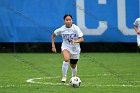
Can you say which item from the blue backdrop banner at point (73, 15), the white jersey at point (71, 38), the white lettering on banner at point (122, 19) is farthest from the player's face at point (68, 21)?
the white lettering on banner at point (122, 19)

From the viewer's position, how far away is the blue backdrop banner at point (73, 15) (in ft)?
103

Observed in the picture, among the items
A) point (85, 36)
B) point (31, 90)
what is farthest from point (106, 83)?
point (85, 36)

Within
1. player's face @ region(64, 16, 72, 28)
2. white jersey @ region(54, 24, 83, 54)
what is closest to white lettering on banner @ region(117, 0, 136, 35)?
white jersey @ region(54, 24, 83, 54)

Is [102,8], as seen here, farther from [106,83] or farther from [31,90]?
[31,90]

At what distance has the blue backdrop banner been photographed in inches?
1239

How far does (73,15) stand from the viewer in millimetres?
32031

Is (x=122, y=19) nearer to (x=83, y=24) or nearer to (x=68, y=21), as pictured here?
(x=83, y=24)

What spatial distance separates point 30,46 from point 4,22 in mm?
2608

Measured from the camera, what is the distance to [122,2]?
1271 inches

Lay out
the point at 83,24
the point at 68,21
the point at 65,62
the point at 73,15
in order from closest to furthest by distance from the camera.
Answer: the point at 65,62
the point at 68,21
the point at 83,24
the point at 73,15

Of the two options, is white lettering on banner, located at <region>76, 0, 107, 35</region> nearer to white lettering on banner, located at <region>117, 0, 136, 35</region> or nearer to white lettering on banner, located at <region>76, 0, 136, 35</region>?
white lettering on banner, located at <region>76, 0, 136, 35</region>

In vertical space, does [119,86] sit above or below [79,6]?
below

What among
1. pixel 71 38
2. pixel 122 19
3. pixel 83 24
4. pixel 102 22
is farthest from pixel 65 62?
pixel 122 19

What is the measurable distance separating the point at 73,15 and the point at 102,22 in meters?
1.81
